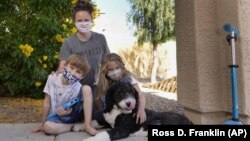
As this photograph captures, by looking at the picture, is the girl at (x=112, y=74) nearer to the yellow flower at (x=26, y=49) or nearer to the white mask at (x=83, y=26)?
the white mask at (x=83, y=26)

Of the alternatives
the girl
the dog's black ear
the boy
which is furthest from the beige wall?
the boy

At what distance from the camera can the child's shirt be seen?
438 cm

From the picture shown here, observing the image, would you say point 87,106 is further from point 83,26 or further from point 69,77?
point 83,26

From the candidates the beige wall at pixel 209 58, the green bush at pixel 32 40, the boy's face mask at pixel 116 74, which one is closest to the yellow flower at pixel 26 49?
the green bush at pixel 32 40

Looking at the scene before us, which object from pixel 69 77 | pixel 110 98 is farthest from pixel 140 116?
pixel 69 77

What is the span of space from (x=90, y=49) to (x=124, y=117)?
104cm

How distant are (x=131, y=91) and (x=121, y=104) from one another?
0.20 m

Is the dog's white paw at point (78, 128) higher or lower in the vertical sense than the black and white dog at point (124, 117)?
lower

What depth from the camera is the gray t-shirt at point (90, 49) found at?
4668mm

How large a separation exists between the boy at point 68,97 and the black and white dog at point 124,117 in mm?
241

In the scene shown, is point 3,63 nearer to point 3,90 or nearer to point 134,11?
point 3,90

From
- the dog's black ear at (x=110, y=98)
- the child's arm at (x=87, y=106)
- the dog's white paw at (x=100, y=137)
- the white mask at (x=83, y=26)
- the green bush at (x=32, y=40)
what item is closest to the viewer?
the dog's white paw at (x=100, y=137)

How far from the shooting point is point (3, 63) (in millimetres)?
7328

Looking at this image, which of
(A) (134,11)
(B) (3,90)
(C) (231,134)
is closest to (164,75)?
(A) (134,11)
